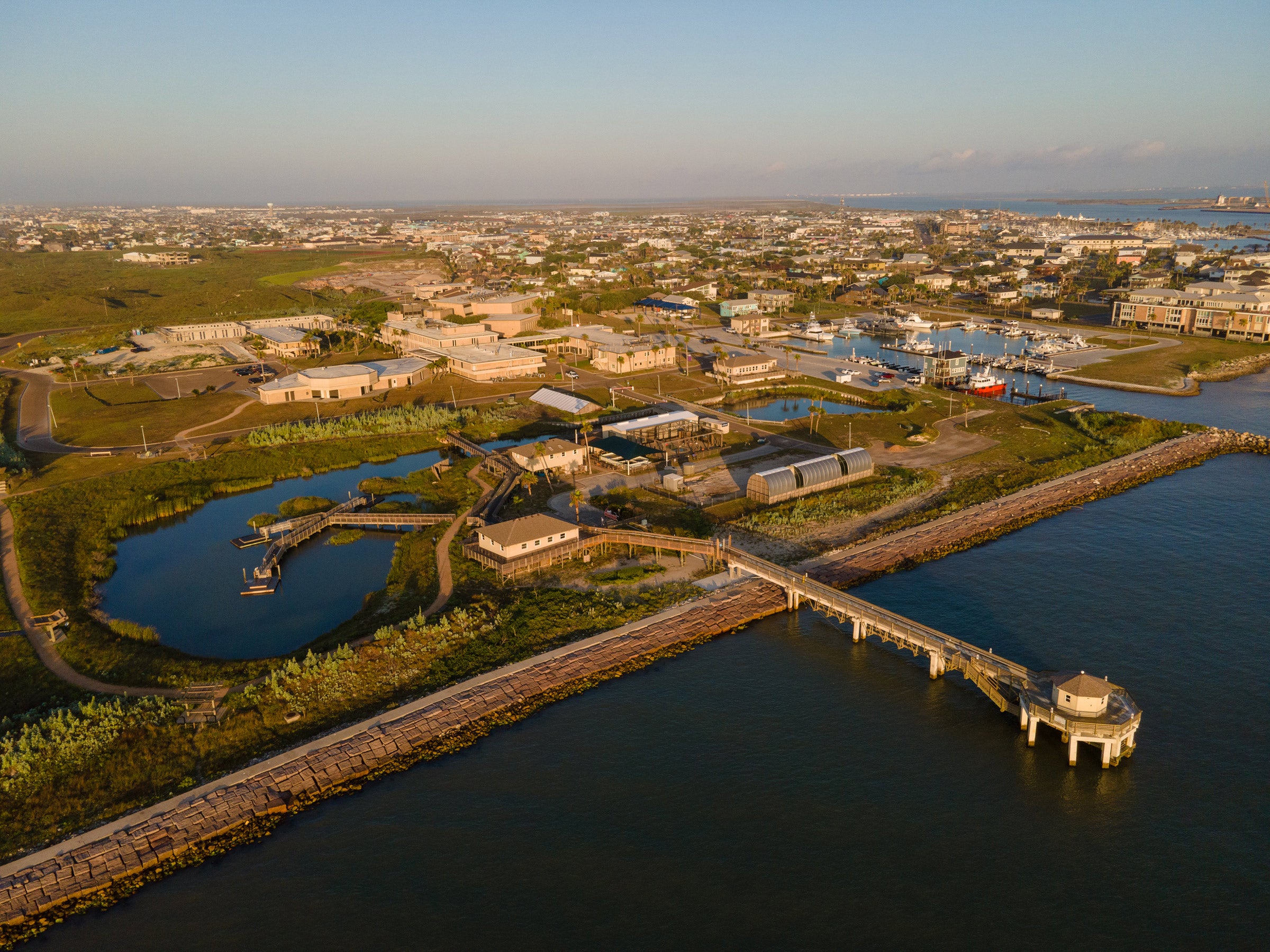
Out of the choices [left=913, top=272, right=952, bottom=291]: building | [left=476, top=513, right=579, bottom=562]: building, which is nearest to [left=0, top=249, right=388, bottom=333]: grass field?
[left=476, top=513, right=579, bottom=562]: building

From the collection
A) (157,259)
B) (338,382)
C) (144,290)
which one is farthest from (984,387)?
(157,259)

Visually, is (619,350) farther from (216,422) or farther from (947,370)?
(216,422)

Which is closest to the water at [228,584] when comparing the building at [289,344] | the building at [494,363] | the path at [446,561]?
the path at [446,561]

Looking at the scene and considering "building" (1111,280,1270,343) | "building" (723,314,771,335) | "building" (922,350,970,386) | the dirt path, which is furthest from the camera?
"building" (723,314,771,335)

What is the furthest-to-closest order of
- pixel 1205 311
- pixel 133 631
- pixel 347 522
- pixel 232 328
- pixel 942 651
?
pixel 232 328 < pixel 1205 311 < pixel 347 522 < pixel 133 631 < pixel 942 651

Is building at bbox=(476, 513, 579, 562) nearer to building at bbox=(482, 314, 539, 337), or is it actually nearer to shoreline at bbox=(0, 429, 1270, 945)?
shoreline at bbox=(0, 429, 1270, 945)

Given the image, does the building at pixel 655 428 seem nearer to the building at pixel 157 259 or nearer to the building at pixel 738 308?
the building at pixel 738 308
